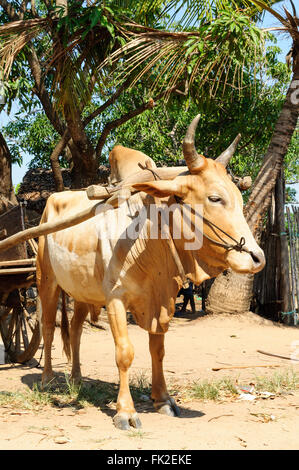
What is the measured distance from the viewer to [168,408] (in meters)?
4.09

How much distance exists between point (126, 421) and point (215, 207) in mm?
1527

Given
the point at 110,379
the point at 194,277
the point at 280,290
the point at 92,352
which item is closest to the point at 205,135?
the point at 280,290

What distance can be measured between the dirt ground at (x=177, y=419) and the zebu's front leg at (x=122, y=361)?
103 millimetres

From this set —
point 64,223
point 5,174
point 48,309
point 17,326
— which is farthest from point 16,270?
point 5,174

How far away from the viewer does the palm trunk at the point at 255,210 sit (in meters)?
9.02

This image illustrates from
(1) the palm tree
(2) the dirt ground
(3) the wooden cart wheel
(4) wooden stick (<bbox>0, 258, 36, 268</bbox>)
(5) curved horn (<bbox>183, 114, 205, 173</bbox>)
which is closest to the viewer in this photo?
(2) the dirt ground

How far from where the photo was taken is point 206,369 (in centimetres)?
589

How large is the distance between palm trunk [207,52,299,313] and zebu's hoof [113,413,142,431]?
563 centimetres

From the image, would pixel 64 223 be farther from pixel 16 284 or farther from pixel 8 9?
pixel 8 9

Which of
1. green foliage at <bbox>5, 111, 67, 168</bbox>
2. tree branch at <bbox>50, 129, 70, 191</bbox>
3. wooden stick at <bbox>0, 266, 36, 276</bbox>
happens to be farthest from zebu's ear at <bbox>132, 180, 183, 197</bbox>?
green foliage at <bbox>5, 111, 67, 168</bbox>

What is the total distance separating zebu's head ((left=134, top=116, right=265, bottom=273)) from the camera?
11.1 feet

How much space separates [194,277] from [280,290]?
249 inches

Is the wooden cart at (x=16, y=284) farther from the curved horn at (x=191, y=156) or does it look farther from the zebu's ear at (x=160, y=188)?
the curved horn at (x=191, y=156)

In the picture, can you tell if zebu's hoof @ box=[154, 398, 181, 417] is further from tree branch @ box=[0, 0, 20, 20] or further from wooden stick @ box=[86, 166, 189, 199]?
tree branch @ box=[0, 0, 20, 20]
